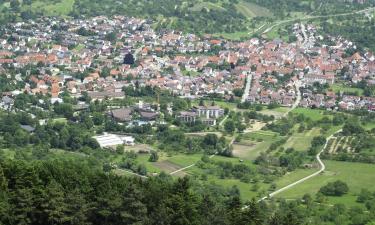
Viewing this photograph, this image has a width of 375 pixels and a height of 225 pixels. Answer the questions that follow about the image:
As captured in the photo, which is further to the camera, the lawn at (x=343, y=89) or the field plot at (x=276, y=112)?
the lawn at (x=343, y=89)

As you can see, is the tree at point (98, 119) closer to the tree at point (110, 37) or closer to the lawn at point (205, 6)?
the tree at point (110, 37)

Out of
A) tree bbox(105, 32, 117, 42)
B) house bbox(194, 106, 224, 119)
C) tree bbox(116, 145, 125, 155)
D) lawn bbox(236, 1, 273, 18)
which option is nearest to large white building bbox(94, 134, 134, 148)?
tree bbox(116, 145, 125, 155)

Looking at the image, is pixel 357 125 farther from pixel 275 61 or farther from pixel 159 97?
pixel 275 61

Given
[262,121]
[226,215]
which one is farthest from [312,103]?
[226,215]

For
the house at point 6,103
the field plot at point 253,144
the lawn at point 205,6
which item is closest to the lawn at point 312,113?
the field plot at point 253,144

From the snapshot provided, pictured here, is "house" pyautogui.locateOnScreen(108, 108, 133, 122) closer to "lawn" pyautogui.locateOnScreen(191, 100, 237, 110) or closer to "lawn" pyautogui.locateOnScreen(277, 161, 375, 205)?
"lawn" pyautogui.locateOnScreen(191, 100, 237, 110)

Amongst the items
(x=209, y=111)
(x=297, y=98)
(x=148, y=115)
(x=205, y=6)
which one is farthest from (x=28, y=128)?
(x=205, y=6)

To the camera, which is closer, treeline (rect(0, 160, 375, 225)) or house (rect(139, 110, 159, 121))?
treeline (rect(0, 160, 375, 225))

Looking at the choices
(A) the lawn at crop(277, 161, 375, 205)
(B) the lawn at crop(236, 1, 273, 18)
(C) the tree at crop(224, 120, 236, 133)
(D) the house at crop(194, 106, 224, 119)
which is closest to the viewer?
(A) the lawn at crop(277, 161, 375, 205)
